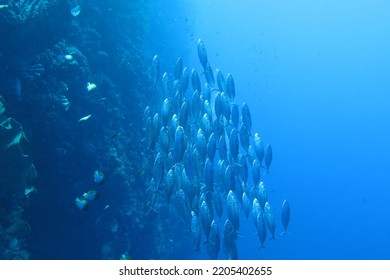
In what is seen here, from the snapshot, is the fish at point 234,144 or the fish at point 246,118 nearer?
the fish at point 234,144

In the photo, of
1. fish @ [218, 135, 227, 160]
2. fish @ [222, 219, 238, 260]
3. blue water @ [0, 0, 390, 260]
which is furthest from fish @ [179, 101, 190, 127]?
blue water @ [0, 0, 390, 260]

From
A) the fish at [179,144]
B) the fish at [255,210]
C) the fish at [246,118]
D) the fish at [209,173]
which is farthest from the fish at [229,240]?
the fish at [246,118]

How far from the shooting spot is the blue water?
8117mm

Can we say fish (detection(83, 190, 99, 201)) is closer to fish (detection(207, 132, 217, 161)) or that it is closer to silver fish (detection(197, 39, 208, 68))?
fish (detection(207, 132, 217, 161))

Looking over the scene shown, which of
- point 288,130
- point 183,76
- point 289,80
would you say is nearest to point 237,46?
point 289,80

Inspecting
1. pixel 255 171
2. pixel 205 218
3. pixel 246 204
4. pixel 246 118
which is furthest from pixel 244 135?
pixel 205 218

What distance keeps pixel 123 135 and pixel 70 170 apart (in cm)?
259

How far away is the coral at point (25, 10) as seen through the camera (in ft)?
23.2

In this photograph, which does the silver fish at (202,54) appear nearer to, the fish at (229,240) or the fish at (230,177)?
the fish at (230,177)

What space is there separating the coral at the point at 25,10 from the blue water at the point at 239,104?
0.89ft

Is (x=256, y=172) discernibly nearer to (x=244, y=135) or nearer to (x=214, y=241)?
(x=244, y=135)

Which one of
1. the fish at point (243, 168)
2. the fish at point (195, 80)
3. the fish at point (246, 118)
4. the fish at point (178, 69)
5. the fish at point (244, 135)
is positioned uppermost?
the fish at point (178, 69)
